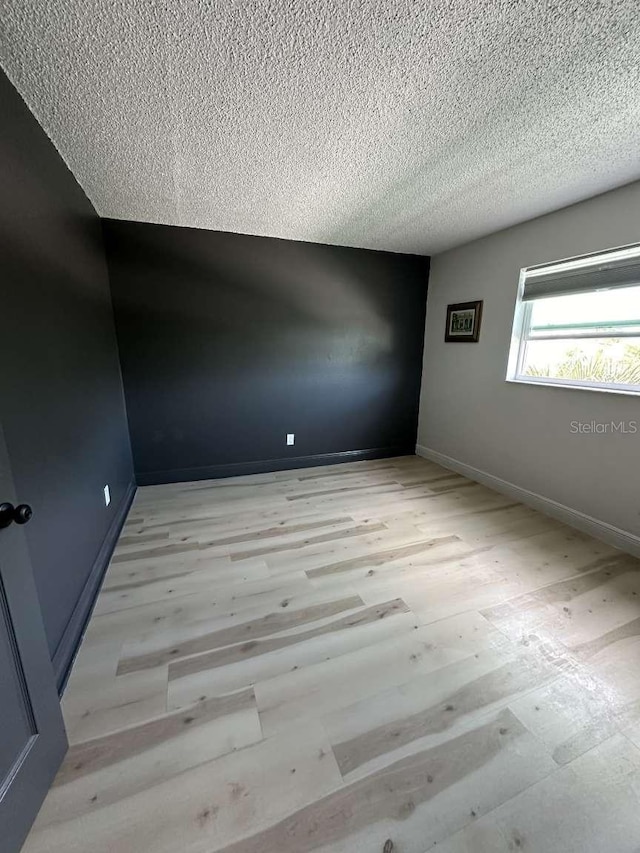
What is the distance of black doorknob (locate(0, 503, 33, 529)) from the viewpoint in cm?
81

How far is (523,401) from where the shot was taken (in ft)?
9.27

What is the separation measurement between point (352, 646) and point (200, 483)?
88.7 inches

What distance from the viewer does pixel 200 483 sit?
3.24 meters

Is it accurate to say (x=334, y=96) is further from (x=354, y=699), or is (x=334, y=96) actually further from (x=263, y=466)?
(x=263, y=466)

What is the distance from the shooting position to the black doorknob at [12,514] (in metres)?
0.81

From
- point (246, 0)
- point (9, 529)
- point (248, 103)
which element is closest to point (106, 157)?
point (248, 103)

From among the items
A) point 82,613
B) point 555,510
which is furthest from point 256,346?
point 555,510

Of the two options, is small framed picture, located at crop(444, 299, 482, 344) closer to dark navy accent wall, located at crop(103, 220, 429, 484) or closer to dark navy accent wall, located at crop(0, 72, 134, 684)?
dark navy accent wall, located at crop(103, 220, 429, 484)

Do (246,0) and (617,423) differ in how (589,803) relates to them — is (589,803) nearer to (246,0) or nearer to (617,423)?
(617,423)

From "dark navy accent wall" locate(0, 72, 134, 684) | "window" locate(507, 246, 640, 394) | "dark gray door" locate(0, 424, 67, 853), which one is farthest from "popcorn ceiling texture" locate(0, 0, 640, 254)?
"dark gray door" locate(0, 424, 67, 853)

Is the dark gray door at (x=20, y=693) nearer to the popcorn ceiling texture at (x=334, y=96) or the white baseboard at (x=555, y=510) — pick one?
the popcorn ceiling texture at (x=334, y=96)

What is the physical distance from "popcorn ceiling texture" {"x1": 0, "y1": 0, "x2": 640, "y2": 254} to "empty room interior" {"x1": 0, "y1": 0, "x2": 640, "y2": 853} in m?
0.01

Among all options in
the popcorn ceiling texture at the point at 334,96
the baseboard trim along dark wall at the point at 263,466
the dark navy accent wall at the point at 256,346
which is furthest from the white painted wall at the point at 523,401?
the baseboard trim along dark wall at the point at 263,466

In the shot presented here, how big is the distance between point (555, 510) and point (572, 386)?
1.00 m
